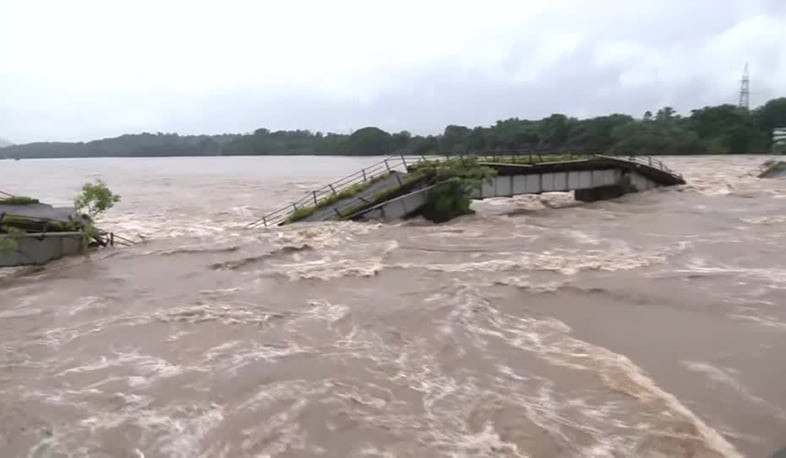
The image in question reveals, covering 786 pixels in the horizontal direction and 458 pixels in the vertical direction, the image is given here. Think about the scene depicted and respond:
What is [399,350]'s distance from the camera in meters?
12.3

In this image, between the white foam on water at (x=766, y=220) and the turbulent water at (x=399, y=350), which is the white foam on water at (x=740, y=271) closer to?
the turbulent water at (x=399, y=350)

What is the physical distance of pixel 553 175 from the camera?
41656mm


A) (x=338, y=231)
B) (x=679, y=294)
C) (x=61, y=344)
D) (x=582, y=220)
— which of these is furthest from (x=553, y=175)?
(x=61, y=344)

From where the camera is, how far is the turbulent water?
28.8 ft

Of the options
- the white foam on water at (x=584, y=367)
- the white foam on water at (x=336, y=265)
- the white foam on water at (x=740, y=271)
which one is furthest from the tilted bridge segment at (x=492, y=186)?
the white foam on water at (x=584, y=367)

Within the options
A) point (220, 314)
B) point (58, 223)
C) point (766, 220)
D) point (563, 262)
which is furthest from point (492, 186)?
point (220, 314)

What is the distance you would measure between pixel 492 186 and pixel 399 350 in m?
25.5

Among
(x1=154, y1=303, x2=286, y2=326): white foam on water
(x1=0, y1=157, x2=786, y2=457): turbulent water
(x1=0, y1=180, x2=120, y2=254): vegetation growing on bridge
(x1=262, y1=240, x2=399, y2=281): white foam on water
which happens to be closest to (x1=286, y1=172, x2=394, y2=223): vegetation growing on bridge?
(x1=0, y1=157, x2=786, y2=457): turbulent water

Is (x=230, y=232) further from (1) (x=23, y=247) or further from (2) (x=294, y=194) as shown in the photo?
(2) (x=294, y=194)

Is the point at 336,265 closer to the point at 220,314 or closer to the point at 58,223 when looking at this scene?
the point at 220,314

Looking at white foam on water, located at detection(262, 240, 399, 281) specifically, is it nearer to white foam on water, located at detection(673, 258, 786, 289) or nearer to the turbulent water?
the turbulent water

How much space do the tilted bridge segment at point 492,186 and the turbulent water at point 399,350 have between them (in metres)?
6.66

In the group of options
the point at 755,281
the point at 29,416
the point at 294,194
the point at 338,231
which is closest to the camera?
the point at 29,416

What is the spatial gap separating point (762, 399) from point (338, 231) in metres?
20.1
